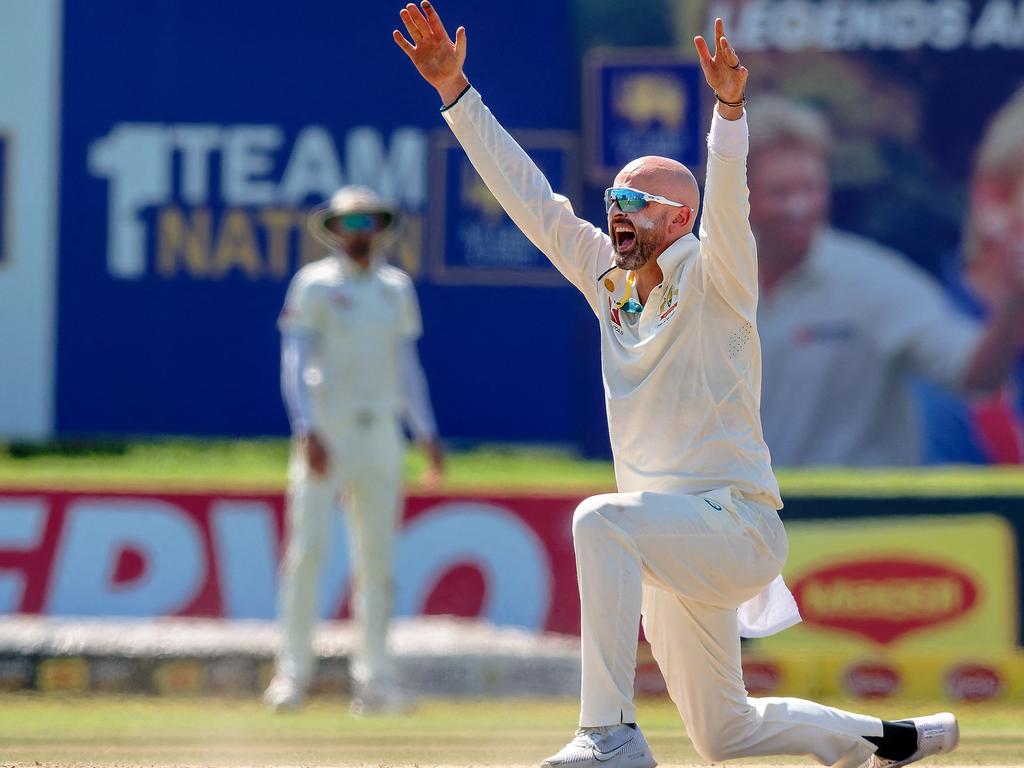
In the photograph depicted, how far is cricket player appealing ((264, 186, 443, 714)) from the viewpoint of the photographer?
9.13 m

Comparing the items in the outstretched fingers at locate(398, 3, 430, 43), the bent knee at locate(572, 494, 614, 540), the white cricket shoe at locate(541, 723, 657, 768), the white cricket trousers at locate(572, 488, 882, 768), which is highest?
the outstretched fingers at locate(398, 3, 430, 43)

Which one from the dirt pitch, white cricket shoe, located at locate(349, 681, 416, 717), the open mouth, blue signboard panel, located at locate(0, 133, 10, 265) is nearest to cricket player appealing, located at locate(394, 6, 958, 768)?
the open mouth

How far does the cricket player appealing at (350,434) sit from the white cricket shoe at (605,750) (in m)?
4.06

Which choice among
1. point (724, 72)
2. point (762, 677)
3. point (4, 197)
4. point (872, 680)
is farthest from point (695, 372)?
point (4, 197)

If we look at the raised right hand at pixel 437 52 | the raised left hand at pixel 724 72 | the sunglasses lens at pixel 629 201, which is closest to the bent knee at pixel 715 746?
the sunglasses lens at pixel 629 201

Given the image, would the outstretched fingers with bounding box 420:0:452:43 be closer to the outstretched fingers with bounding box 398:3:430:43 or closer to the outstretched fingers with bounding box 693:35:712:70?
the outstretched fingers with bounding box 398:3:430:43

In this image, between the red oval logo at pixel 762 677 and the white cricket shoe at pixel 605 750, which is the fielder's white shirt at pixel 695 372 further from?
the red oval logo at pixel 762 677

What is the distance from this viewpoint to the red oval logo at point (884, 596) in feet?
34.2

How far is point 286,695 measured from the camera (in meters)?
9.11

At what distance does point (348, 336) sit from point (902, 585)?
3158 millimetres

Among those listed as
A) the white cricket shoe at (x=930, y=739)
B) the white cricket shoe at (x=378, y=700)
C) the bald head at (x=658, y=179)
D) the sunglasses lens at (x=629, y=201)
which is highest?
the bald head at (x=658, y=179)

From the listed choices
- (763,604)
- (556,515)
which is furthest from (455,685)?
(763,604)

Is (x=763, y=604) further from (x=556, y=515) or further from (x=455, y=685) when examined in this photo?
(x=556, y=515)

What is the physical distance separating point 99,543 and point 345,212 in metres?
2.43
